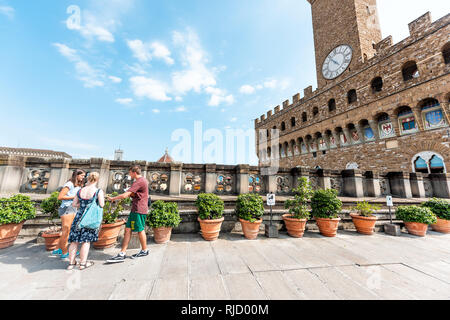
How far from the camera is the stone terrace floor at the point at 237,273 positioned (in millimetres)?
2109

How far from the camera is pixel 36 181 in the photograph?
565 cm

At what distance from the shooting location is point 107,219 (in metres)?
3.61

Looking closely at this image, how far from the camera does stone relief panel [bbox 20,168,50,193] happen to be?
5480 mm

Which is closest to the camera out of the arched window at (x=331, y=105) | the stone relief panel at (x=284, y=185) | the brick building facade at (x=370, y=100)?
the stone relief panel at (x=284, y=185)

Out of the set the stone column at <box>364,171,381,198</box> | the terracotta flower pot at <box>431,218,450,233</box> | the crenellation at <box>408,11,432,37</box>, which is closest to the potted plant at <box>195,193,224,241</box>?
the terracotta flower pot at <box>431,218,450,233</box>

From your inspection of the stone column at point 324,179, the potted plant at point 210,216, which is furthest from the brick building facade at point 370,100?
the potted plant at point 210,216

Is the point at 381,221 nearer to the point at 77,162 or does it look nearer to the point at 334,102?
the point at 77,162

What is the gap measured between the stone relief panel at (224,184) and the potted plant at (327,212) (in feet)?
9.66

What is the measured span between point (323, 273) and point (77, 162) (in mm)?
7654

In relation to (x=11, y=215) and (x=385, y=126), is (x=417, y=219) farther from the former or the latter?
(x=385, y=126)

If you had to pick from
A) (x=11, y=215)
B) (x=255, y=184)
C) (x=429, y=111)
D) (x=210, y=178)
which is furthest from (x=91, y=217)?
(x=429, y=111)

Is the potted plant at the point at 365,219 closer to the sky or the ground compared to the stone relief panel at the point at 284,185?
closer to the ground

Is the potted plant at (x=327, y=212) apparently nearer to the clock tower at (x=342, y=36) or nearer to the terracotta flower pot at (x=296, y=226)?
the terracotta flower pot at (x=296, y=226)

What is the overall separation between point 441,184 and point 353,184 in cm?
779
